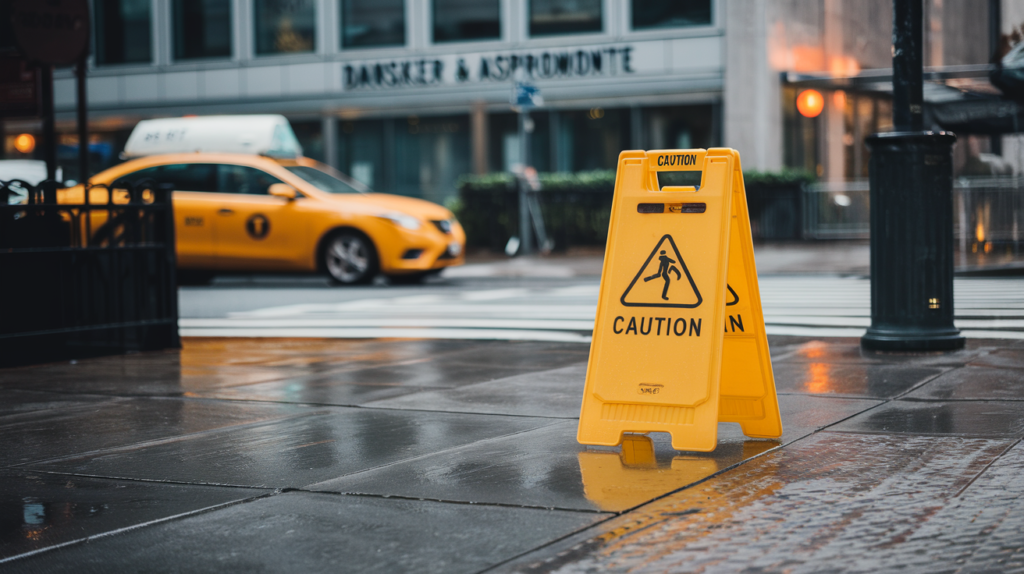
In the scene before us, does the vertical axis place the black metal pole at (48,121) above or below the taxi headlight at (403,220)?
above

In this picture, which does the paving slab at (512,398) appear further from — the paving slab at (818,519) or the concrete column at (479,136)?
the concrete column at (479,136)

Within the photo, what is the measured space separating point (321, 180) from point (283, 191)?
831 millimetres

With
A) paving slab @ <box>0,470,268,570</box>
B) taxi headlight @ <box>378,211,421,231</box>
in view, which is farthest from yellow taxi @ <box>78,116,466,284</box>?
paving slab @ <box>0,470,268,570</box>

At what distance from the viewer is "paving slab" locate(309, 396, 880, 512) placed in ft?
14.2

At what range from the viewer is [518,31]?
93.7 feet

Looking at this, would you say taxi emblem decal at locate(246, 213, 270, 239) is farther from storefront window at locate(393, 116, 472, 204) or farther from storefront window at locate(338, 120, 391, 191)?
storefront window at locate(338, 120, 391, 191)

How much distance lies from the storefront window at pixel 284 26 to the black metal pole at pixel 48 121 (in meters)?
20.7

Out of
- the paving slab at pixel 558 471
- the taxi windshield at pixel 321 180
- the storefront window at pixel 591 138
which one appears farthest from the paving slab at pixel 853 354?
the storefront window at pixel 591 138

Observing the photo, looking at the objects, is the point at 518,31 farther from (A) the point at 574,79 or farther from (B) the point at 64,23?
(B) the point at 64,23

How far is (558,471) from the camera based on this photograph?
15.5 ft

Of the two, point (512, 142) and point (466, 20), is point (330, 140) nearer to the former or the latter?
point (466, 20)

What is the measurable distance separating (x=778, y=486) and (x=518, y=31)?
24984mm

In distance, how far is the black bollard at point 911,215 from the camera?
312 inches

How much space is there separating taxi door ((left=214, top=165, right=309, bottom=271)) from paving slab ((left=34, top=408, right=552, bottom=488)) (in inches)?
401
